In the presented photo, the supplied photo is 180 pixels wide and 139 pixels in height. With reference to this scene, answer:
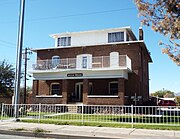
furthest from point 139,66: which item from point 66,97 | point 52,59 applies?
point 52,59

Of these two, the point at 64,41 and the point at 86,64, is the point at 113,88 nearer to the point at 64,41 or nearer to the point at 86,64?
the point at 86,64

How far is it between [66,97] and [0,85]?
10984 millimetres

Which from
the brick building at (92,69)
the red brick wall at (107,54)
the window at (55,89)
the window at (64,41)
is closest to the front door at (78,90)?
the brick building at (92,69)

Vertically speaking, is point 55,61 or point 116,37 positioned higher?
point 116,37

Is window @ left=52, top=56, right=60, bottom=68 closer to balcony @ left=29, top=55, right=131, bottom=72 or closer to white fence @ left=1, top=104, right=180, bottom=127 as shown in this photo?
balcony @ left=29, top=55, right=131, bottom=72

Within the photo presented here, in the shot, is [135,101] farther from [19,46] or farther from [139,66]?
[19,46]

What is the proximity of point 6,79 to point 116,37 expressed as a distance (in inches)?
618

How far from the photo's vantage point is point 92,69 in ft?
81.7

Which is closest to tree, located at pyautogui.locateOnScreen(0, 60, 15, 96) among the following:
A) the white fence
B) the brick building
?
the brick building

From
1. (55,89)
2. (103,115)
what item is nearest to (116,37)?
(55,89)

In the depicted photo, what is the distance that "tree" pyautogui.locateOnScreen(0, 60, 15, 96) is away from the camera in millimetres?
31719

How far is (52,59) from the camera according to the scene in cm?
2977

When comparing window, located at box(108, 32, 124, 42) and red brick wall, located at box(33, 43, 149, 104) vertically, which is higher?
window, located at box(108, 32, 124, 42)

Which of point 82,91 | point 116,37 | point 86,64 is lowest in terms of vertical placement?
point 82,91
